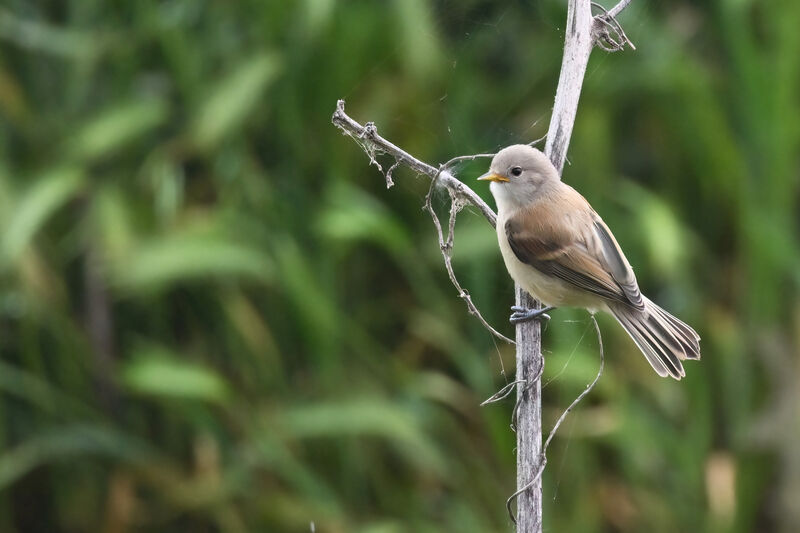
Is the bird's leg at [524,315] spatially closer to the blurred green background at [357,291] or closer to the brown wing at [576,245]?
the brown wing at [576,245]

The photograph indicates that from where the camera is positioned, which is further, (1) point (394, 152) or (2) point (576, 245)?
(2) point (576, 245)

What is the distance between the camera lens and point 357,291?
3.62 meters

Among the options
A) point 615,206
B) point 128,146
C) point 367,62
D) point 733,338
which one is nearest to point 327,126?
point 367,62

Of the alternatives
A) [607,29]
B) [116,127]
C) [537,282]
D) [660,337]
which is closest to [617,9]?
[607,29]

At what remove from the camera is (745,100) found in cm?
345

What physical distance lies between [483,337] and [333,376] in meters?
0.50

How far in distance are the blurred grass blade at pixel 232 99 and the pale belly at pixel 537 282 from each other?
66.9 inches

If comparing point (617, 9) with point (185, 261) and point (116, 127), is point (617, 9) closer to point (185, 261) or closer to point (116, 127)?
point (185, 261)

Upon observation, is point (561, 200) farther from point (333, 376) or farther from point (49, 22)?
point (49, 22)

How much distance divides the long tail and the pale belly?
0.12 meters

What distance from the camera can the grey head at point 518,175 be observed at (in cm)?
188

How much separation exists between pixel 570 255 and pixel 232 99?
5.77 feet

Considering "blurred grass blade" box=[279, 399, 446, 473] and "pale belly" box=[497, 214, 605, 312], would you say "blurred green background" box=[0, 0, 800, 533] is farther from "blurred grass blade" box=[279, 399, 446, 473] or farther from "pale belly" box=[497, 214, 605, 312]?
"pale belly" box=[497, 214, 605, 312]

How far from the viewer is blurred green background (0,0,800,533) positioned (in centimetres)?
321
